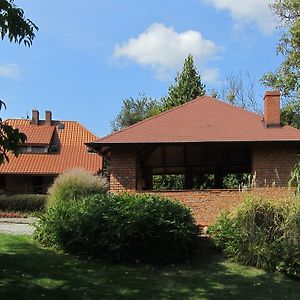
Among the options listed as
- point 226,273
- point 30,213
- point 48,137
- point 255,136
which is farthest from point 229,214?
point 48,137

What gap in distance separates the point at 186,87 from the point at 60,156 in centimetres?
1134

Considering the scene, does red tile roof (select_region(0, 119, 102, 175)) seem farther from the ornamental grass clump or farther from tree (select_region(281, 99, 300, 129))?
the ornamental grass clump

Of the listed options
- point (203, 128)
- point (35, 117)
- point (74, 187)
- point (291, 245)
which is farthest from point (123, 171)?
point (35, 117)

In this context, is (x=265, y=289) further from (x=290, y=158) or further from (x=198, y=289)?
(x=290, y=158)

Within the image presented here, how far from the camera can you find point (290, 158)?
58.0 ft

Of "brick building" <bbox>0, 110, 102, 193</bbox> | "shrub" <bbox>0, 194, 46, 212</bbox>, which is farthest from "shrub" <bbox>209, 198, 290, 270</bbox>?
"brick building" <bbox>0, 110, 102, 193</bbox>

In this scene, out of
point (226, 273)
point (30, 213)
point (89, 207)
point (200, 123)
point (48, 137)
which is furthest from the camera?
point (48, 137)

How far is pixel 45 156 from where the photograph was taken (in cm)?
3772

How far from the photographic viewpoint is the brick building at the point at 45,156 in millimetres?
35406

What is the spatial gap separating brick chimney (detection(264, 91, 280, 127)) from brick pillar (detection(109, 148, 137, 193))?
497cm

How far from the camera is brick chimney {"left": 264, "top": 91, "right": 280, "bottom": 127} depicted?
1834 cm

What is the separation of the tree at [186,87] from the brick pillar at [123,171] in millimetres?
23385

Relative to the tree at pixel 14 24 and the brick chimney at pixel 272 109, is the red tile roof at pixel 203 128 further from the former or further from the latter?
the tree at pixel 14 24

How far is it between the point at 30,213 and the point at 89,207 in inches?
673
